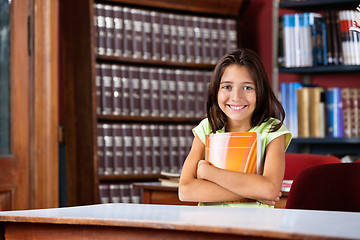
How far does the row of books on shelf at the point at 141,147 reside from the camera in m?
3.88

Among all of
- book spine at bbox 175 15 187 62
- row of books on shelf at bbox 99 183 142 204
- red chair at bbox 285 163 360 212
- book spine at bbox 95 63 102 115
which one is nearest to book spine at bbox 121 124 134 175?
row of books on shelf at bbox 99 183 142 204

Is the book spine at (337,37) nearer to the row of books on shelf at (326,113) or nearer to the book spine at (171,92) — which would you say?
the row of books on shelf at (326,113)

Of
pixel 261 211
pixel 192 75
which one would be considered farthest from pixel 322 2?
pixel 261 211

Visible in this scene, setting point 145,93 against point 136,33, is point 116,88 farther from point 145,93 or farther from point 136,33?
point 136,33

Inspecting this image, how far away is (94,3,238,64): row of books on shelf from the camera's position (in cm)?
388

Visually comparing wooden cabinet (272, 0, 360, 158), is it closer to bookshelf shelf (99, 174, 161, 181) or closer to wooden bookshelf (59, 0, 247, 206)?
wooden bookshelf (59, 0, 247, 206)

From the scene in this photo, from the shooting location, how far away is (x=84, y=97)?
12.6 feet

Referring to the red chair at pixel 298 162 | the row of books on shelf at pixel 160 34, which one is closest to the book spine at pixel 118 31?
the row of books on shelf at pixel 160 34

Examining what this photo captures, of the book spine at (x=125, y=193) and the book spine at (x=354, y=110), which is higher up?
the book spine at (x=354, y=110)

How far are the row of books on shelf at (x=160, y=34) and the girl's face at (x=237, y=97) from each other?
78.8 inches

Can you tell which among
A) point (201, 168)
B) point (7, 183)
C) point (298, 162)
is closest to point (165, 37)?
point (7, 183)

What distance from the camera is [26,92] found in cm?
353

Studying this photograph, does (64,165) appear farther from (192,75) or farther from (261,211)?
(261,211)

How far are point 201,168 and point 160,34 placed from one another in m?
2.32
